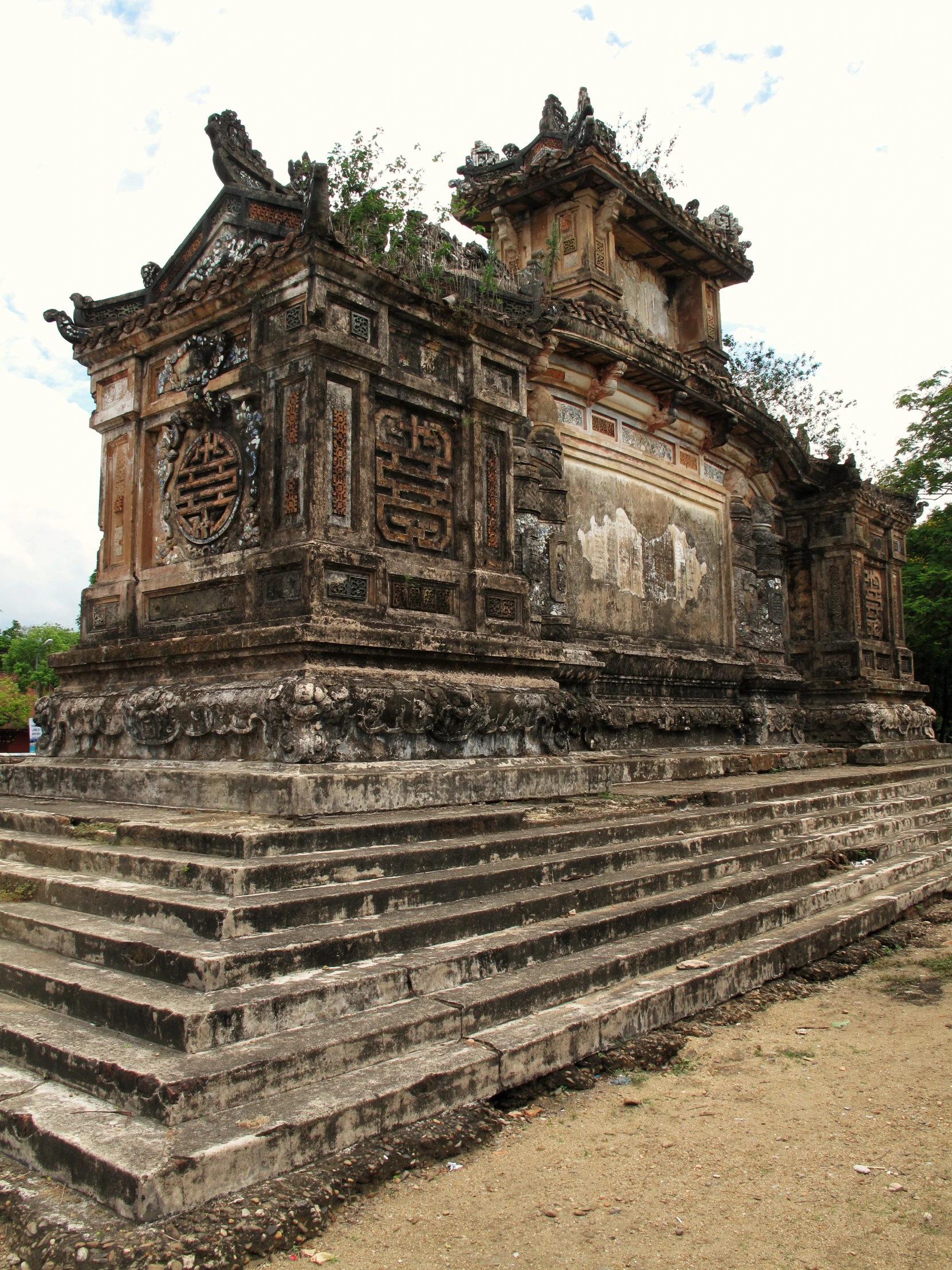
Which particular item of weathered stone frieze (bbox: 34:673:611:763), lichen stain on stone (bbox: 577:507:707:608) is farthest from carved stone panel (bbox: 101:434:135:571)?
lichen stain on stone (bbox: 577:507:707:608)

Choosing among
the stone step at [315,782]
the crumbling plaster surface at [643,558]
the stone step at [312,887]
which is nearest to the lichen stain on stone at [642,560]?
the crumbling plaster surface at [643,558]

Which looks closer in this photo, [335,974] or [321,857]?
[335,974]

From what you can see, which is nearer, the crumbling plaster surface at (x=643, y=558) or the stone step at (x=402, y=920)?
the stone step at (x=402, y=920)

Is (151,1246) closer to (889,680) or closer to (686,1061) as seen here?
Result: (686,1061)

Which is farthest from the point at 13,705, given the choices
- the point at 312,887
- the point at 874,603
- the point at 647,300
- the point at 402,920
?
the point at 402,920

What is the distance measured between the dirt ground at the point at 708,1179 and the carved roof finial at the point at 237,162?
20.1ft

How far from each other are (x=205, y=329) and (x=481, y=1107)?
5.31m

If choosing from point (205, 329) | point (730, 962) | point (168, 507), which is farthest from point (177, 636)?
point (730, 962)

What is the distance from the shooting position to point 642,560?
9.83 m

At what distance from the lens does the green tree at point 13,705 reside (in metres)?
28.5

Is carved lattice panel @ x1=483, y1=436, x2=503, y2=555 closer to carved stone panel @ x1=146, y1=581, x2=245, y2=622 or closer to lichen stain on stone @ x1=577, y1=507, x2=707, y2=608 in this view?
carved stone panel @ x1=146, y1=581, x2=245, y2=622

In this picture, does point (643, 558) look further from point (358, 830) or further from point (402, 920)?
point (402, 920)

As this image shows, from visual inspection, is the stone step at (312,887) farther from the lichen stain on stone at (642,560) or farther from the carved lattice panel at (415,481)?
the lichen stain on stone at (642,560)

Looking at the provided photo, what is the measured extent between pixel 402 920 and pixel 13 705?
29.6 metres
